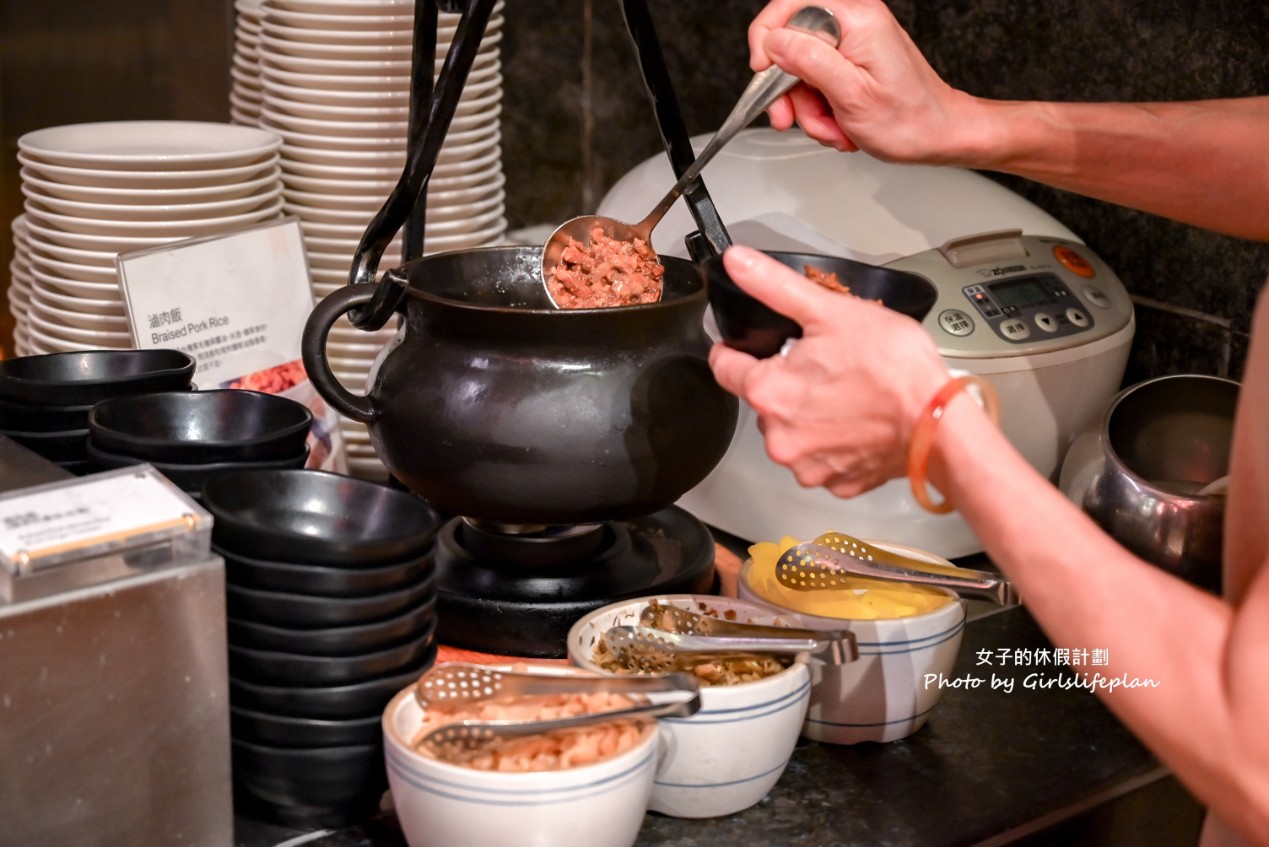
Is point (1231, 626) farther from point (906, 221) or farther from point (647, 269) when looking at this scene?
point (906, 221)

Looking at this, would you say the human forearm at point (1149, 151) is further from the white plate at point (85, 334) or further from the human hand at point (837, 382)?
the white plate at point (85, 334)

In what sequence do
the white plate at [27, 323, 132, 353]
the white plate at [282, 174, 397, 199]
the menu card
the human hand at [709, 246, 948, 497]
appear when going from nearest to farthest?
the human hand at [709, 246, 948, 497]
the menu card
the white plate at [27, 323, 132, 353]
the white plate at [282, 174, 397, 199]

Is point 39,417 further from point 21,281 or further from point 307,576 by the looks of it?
point 21,281

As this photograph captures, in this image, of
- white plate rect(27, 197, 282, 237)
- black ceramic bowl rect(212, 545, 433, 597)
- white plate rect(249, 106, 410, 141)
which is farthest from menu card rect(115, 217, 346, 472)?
black ceramic bowl rect(212, 545, 433, 597)

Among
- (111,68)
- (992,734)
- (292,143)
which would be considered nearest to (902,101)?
(992,734)

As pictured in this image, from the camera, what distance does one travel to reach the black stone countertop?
38.2 inches

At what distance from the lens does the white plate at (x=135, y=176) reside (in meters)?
1.36

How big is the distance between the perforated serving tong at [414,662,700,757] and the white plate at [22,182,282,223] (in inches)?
27.1

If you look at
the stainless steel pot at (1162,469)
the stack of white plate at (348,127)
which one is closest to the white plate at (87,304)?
the stack of white plate at (348,127)

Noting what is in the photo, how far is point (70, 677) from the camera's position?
0.79m

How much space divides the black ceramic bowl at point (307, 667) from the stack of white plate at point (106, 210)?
0.57 metres

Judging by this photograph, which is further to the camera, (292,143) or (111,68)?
(111,68)

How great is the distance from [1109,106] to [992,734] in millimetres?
605

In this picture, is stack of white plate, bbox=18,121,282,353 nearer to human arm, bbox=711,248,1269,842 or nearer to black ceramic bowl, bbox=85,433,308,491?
black ceramic bowl, bbox=85,433,308,491
